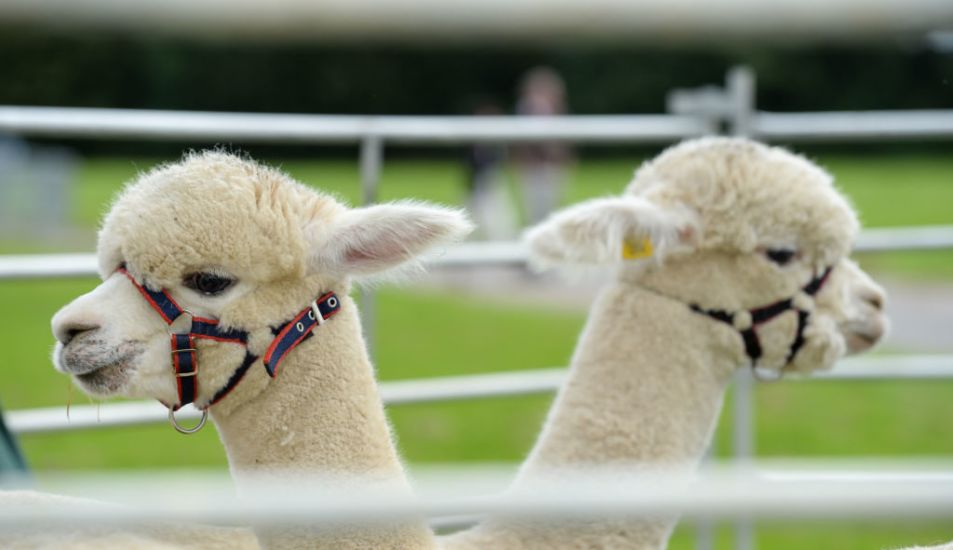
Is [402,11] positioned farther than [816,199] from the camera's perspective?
No

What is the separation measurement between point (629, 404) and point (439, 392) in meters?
1.26

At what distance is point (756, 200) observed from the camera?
2.83 m

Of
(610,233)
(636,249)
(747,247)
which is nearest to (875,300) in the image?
(747,247)

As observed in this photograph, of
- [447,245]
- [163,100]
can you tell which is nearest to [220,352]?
[447,245]

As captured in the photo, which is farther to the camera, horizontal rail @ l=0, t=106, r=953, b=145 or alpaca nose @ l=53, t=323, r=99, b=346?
horizontal rail @ l=0, t=106, r=953, b=145

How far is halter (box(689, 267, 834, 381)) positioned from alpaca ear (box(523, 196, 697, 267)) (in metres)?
0.19

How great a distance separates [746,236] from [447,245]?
2.92 feet

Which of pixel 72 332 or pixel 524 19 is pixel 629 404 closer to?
pixel 72 332

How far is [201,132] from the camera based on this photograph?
344cm

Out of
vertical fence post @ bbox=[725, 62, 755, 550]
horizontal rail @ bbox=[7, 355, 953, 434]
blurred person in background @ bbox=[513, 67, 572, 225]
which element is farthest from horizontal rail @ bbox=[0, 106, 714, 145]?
blurred person in background @ bbox=[513, 67, 572, 225]

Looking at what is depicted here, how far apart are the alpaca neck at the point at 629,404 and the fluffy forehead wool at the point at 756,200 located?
0.23m

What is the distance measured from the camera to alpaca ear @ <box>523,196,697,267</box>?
8.80 feet

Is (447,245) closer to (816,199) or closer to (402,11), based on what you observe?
(816,199)

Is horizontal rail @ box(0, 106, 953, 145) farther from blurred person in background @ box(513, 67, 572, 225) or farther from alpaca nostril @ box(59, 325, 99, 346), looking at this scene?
blurred person in background @ box(513, 67, 572, 225)
